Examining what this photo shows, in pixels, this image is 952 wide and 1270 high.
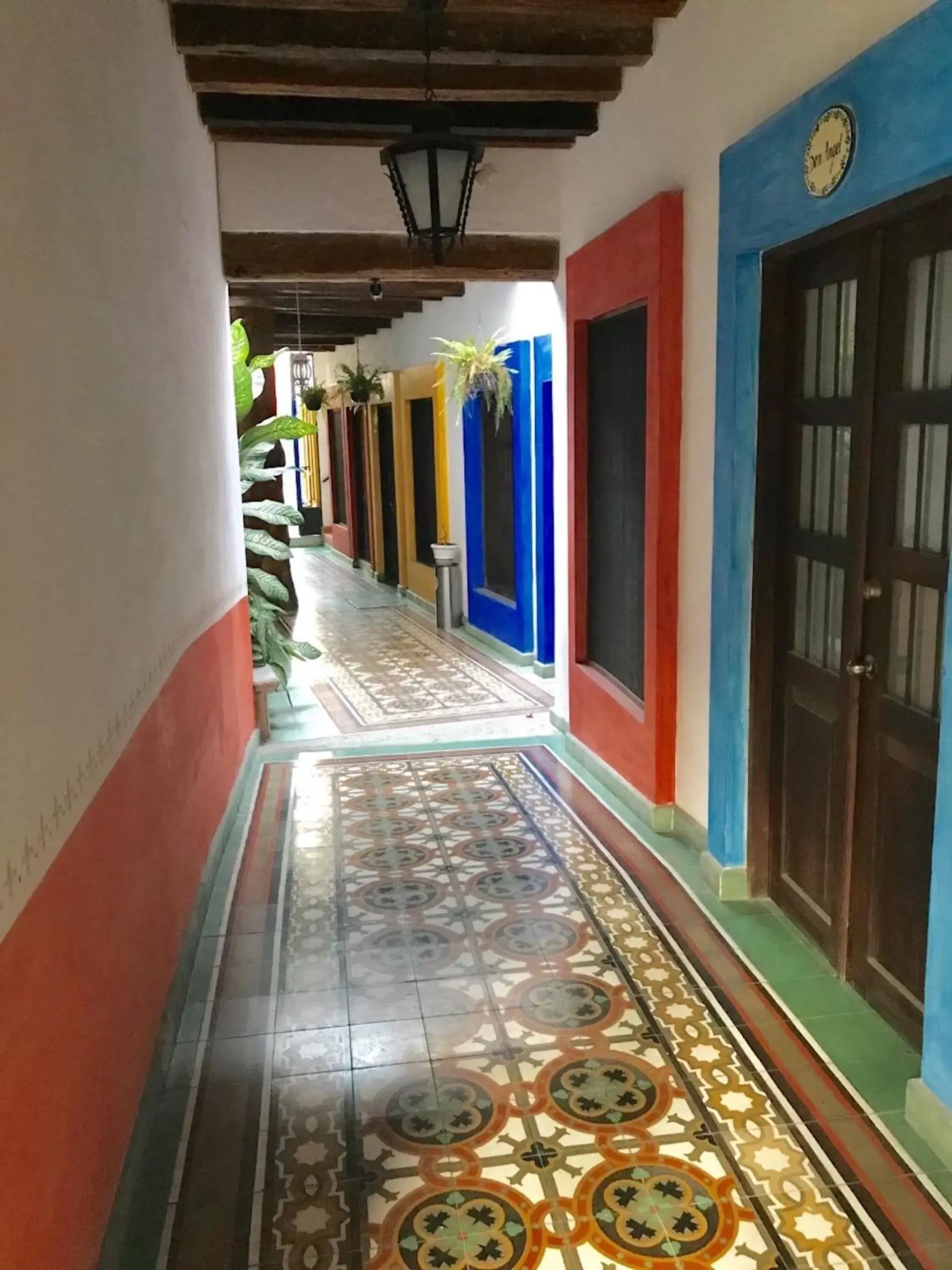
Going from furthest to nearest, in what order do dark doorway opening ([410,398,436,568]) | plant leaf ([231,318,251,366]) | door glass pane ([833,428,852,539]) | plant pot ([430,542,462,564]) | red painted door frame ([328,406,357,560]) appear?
red painted door frame ([328,406,357,560]) → dark doorway opening ([410,398,436,568]) → plant pot ([430,542,462,564]) → plant leaf ([231,318,251,366]) → door glass pane ([833,428,852,539])

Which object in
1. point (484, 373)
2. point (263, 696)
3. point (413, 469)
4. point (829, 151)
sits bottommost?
point (263, 696)

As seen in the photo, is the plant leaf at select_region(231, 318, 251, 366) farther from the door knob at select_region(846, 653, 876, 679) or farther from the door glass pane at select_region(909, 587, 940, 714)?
the door glass pane at select_region(909, 587, 940, 714)

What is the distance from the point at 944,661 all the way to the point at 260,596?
4546 mm

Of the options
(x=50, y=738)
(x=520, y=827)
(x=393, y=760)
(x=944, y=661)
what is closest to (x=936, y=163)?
(x=944, y=661)

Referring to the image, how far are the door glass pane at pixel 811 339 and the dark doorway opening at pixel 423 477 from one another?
6856 mm

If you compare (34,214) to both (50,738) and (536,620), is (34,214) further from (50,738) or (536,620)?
(536,620)

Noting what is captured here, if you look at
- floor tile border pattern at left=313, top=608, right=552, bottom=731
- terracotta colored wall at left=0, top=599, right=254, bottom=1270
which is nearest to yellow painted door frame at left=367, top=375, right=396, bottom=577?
floor tile border pattern at left=313, top=608, right=552, bottom=731

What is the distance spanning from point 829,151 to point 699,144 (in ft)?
3.41

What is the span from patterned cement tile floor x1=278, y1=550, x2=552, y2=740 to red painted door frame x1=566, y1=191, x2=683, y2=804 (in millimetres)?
1355

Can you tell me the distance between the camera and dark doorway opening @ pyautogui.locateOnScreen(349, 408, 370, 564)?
1296cm

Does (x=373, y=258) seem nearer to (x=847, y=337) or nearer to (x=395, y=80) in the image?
(x=395, y=80)

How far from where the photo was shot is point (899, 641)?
8.61 feet

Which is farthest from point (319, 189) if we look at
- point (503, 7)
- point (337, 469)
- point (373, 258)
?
point (337, 469)

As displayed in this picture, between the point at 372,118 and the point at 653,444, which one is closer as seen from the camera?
the point at 653,444
